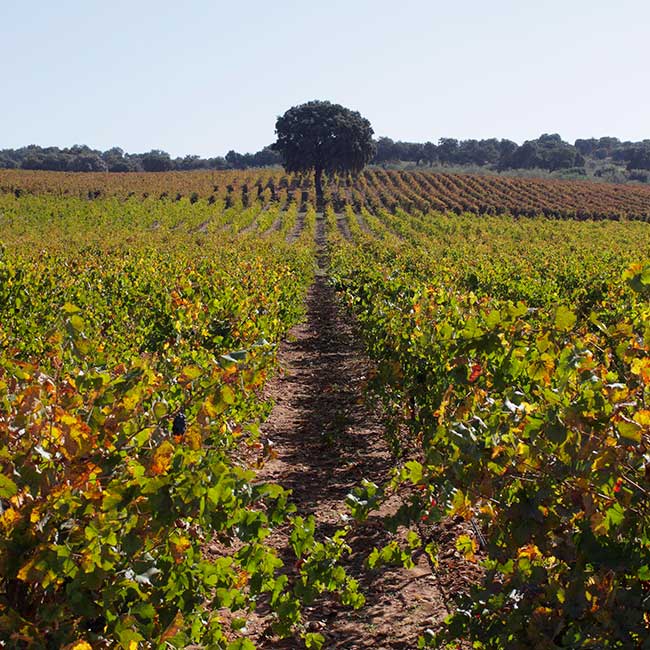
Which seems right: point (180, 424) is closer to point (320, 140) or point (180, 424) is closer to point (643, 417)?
point (643, 417)

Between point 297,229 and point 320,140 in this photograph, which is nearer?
point 297,229

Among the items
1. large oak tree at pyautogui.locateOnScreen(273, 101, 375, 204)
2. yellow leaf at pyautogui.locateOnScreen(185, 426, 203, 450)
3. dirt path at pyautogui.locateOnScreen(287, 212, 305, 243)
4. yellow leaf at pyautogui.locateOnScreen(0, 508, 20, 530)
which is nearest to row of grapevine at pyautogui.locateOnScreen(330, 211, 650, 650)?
yellow leaf at pyautogui.locateOnScreen(185, 426, 203, 450)

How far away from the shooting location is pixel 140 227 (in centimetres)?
4894

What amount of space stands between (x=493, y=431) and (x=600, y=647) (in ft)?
2.35

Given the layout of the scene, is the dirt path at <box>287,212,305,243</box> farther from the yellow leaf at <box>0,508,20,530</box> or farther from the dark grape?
the yellow leaf at <box>0,508,20,530</box>

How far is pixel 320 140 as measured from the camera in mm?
74625

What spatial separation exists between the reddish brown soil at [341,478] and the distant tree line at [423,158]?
286ft

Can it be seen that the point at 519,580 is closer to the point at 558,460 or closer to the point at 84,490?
the point at 558,460

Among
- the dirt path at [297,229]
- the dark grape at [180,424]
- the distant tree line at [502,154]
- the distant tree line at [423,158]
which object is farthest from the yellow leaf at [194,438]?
the distant tree line at [502,154]

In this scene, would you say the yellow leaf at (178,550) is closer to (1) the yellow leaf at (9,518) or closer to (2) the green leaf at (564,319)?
(1) the yellow leaf at (9,518)

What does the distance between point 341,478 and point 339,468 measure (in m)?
0.31

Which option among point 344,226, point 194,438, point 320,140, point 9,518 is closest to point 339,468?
point 194,438

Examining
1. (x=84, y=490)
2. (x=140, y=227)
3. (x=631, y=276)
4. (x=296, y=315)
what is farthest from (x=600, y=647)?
(x=140, y=227)

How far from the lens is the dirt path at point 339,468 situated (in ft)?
16.5
